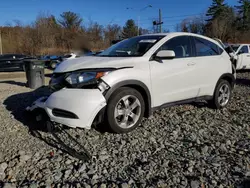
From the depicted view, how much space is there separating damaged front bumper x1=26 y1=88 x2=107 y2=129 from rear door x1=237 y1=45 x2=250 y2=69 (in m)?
11.2

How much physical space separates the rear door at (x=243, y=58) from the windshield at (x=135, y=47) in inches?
383

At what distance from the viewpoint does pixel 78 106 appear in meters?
3.10

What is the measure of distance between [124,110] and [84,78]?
2.52ft

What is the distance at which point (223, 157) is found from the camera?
287cm

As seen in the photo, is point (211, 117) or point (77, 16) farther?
point (77, 16)

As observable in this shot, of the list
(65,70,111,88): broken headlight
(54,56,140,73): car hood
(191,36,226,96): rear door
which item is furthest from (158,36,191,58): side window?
(65,70,111,88): broken headlight

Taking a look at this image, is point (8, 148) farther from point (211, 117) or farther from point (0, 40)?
point (0, 40)

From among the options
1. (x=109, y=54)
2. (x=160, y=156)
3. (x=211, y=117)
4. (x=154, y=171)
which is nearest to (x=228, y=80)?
(x=211, y=117)

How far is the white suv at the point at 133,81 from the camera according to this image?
3.18 meters

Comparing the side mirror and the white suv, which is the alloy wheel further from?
the side mirror

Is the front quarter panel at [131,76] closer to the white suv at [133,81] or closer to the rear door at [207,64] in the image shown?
the white suv at [133,81]

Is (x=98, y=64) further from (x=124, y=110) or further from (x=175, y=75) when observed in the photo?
(x=175, y=75)

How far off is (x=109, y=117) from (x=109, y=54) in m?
1.44

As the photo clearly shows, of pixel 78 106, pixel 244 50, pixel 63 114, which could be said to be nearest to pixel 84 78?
pixel 78 106
